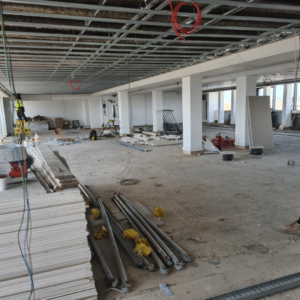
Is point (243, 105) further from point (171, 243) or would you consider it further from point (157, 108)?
point (171, 243)

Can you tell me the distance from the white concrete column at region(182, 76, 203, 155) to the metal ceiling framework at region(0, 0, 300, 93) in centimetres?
185

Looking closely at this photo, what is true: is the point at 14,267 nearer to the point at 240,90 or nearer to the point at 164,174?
the point at 164,174

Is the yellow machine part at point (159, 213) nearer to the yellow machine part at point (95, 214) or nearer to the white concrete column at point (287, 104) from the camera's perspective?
the yellow machine part at point (95, 214)

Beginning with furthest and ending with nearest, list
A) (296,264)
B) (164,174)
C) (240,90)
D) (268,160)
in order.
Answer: (240,90) < (268,160) < (164,174) < (296,264)

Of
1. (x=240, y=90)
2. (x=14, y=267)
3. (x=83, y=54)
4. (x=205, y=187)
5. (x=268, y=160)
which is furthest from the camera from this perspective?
(x=240, y=90)

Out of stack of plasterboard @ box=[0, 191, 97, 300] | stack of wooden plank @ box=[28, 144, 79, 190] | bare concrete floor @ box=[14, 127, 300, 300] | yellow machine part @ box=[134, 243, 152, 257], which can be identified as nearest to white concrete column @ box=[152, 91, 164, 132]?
bare concrete floor @ box=[14, 127, 300, 300]

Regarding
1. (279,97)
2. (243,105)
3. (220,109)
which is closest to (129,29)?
(243,105)

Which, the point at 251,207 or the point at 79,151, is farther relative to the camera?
the point at 79,151

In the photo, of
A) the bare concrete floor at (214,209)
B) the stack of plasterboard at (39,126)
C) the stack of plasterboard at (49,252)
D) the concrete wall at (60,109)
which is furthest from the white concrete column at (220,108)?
the stack of plasterboard at (49,252)

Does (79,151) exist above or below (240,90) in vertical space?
→ below

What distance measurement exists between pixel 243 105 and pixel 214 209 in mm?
7894

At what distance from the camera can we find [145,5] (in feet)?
13.5

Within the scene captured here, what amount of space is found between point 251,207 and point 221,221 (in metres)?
0.97

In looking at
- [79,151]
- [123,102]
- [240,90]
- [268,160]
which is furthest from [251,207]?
[123,102]
